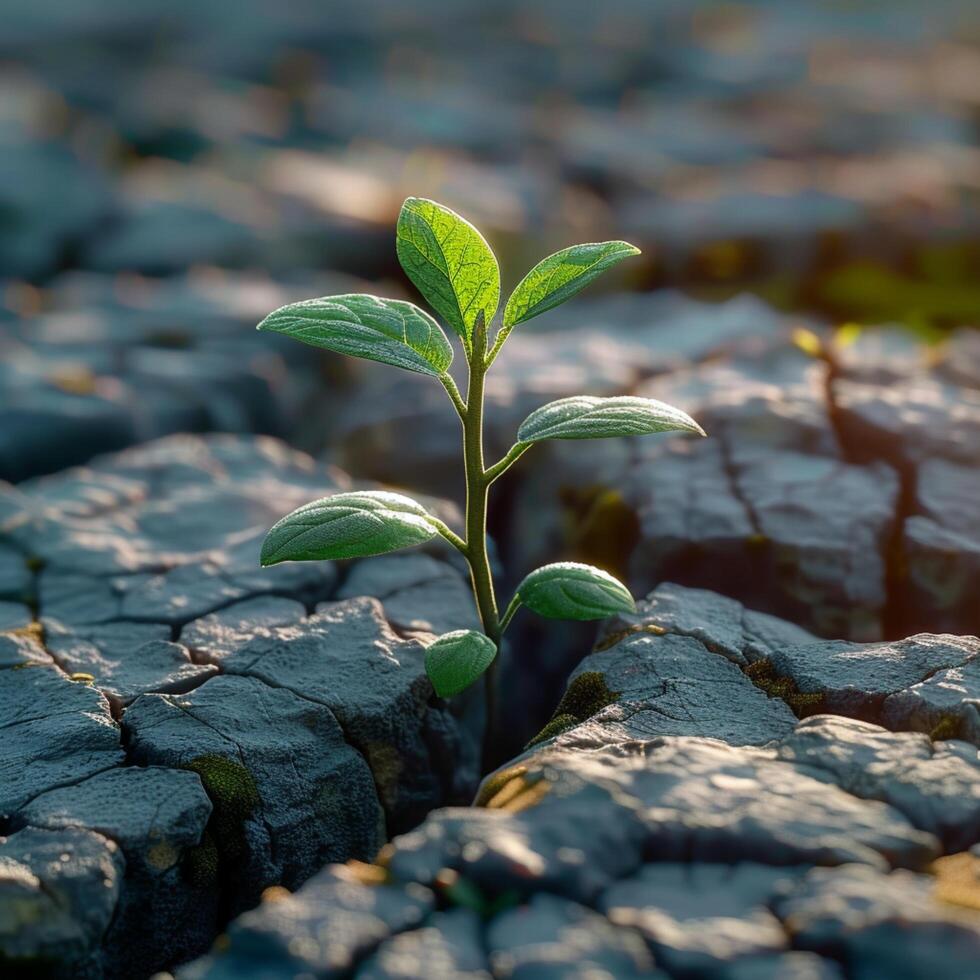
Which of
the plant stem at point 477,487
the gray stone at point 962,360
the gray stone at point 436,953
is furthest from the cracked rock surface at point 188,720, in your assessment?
the gray stone at point 962,360

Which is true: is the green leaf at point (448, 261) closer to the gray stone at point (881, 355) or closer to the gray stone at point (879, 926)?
the gray stone at point (879, 926)

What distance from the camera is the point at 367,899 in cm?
105

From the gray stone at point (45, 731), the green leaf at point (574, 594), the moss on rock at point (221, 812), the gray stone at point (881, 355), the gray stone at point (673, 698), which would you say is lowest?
the moss on rock at point (221, 812)

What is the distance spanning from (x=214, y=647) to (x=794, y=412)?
4.58ft

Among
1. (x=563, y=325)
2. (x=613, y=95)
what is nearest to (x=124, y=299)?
(x=563, y=325)

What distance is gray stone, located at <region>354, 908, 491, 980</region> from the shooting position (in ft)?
3.17

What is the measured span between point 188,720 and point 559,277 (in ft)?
2.78

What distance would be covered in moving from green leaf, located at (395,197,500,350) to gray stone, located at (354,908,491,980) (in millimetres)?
768

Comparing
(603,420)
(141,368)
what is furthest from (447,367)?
(141,368)

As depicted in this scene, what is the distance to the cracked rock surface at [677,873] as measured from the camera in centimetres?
97

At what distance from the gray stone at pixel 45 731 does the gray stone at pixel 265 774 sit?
49 millimetres

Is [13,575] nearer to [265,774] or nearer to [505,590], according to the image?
[265,774]

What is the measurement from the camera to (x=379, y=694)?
1.62 m

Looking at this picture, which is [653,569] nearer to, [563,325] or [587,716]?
[587,716]
